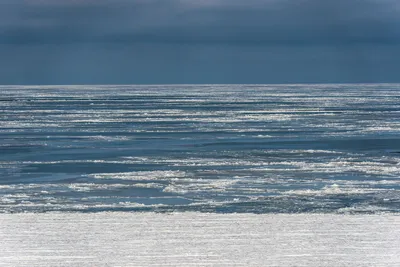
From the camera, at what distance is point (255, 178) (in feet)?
49.0

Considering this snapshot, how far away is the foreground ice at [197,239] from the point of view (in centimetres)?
764

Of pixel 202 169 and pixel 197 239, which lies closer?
pixel 197 239

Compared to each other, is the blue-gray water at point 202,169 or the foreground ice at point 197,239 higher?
the foreground ice at point 197,239

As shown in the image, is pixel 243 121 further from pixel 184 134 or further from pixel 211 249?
pixel 211 249

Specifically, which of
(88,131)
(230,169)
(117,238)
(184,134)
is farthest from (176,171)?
(88,131)

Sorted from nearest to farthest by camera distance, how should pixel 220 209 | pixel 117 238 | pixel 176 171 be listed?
pixel 117 238
pixel 220 209
pixel 176 171

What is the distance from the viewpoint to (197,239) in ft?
28.2

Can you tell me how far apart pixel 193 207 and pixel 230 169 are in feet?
17.2

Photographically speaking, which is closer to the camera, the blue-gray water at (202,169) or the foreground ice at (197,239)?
the foreground ice at (197,239)

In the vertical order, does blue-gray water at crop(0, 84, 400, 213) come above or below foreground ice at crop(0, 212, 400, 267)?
below

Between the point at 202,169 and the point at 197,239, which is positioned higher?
the point at 197,239

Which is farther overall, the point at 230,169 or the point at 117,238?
the point at 230,169

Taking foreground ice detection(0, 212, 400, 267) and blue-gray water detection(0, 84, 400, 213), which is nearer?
foreground ice detection(0, 212, 400, 267)

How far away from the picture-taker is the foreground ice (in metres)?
7.64
